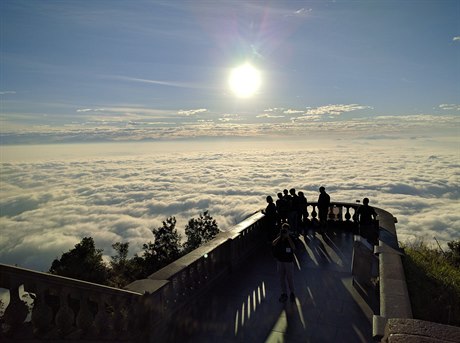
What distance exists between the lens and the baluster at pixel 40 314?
3969 millimetres

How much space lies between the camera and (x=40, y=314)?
4.06 m

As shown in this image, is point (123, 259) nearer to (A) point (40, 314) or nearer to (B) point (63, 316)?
(B) point (63, 316)

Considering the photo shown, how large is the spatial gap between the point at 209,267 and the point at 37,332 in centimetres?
467

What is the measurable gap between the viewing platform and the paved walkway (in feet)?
0.07

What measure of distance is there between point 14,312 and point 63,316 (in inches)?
23.6

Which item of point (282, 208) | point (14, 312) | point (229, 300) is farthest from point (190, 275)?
point (282, 208)

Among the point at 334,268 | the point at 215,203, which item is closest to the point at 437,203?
the point at 215,203

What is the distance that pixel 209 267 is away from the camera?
830cm

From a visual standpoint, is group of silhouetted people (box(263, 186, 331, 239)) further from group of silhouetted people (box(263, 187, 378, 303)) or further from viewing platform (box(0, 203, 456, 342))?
viewing platform (box(0, 203, 456, 342))

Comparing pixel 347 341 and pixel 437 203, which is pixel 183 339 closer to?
pixel 347 341

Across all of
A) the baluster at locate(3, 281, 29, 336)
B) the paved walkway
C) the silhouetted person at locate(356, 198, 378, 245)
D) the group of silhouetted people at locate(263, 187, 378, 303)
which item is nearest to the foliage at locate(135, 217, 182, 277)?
the group of silhouetted people at locate(263, 187, 378, 303)

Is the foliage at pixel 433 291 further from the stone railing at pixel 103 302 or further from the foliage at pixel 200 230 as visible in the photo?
the foliage at pixel 200 230

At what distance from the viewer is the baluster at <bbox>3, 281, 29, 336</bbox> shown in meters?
3.77

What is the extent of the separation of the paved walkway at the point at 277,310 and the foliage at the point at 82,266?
2825cm
